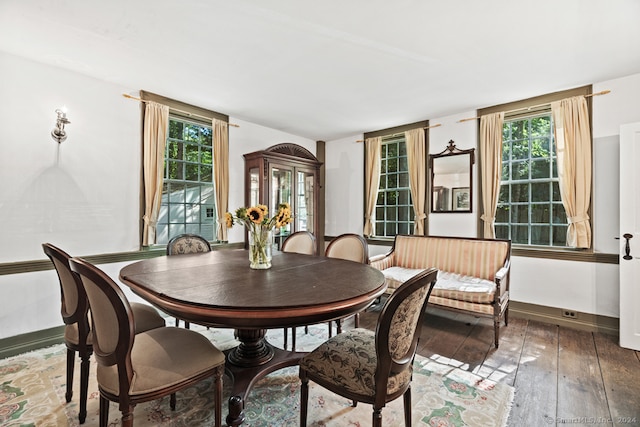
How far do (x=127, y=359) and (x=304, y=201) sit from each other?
358 centimetres

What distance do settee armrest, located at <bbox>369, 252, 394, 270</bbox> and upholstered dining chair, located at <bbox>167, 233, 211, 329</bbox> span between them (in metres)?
1.98

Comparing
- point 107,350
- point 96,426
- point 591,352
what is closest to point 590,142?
point 591,352

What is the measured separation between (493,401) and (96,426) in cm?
240

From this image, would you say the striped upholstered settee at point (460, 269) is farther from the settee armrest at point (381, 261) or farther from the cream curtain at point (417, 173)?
the cream curtain at point (417, 173)

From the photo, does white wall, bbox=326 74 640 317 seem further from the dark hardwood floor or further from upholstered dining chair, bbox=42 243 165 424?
upholstered dining chair, bbox=42 243 165 424

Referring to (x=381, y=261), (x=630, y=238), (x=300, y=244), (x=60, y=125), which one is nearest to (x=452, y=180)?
(x=381, y=261)

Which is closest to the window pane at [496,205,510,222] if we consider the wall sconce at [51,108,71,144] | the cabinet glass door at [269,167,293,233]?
the cabinet glass door at [269,167,293,233]

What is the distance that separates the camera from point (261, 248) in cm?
204

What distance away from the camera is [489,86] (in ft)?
10.1

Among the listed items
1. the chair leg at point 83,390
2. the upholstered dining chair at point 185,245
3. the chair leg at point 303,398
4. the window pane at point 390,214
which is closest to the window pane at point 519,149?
the window pane at point 390,214

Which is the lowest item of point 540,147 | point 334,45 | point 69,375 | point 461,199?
point 69,375

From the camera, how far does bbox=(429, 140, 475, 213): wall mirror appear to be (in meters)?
3.82

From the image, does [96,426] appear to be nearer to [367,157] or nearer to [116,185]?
[116,185]

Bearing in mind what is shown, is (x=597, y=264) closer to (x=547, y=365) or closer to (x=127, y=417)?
(x=547, y=365)
